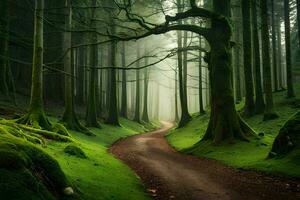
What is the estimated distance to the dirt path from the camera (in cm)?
973

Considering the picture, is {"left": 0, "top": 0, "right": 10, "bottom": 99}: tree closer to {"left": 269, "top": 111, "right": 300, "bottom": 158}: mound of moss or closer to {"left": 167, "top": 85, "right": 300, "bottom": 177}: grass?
{"left": 167, "top": 85, "right": 300, "bottom": 177}: grass

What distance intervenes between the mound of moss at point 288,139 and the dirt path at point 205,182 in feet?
4.55

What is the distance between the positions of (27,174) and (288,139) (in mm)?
9266

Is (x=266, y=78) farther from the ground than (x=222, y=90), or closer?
farther from the ground

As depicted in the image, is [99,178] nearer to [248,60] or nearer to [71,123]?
[71,123]

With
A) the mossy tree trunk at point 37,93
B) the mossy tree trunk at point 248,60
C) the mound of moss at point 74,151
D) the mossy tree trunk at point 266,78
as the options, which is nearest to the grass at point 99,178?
the mound of moss at point 74,151

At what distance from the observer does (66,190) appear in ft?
22.7

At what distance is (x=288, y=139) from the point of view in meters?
12.7

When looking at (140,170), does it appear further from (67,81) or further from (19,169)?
(67,81)

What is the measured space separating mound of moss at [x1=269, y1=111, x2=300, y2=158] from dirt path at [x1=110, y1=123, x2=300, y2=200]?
1385 mm

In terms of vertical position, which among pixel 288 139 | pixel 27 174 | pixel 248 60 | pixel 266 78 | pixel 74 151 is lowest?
pixel 74 151

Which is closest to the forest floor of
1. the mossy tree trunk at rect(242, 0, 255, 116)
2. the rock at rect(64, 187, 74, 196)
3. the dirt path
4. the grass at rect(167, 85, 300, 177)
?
the rock at rect(64, 187, 74, 196)

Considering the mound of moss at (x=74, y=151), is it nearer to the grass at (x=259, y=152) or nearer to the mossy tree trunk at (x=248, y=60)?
the grass at (x=259, y=152)

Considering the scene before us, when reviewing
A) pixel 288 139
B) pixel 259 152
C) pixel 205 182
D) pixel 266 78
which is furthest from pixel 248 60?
pixel 205 182
